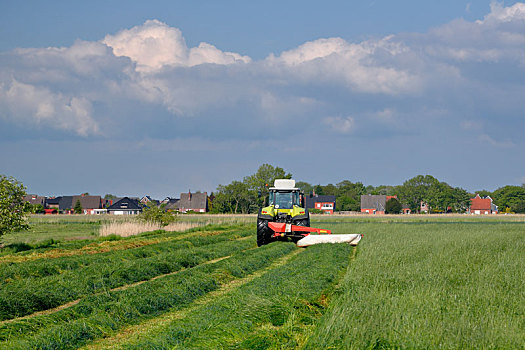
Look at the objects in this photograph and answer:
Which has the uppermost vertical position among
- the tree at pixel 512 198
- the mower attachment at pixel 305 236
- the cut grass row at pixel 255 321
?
the tree at pixel 512 198

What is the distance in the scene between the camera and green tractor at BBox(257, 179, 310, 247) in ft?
73.0

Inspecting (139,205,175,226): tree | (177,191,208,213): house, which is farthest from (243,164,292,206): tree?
(139,205,175,226): tree

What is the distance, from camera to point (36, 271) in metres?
13.5

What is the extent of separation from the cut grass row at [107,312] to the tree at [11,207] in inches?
463

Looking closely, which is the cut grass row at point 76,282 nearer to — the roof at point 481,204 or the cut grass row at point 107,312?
the cut grass row at point 107,312

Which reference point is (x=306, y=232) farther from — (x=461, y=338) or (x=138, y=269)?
(x=461, y=338)

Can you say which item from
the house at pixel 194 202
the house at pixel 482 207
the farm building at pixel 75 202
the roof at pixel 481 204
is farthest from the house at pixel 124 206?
the roof at pixel 481 204

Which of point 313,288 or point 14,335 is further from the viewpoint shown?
point 313,288

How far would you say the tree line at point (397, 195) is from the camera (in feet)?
303

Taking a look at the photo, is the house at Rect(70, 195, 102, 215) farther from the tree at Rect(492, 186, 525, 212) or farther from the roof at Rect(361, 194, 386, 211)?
the tree at Rect(492, 186, 525, 212)

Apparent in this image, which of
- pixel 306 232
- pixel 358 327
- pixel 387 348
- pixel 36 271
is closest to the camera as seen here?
pixel 387 348

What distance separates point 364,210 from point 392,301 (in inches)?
4304

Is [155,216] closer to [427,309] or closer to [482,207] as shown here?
[427,309]

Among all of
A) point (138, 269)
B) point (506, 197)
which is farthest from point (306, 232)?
point (506, 197)
